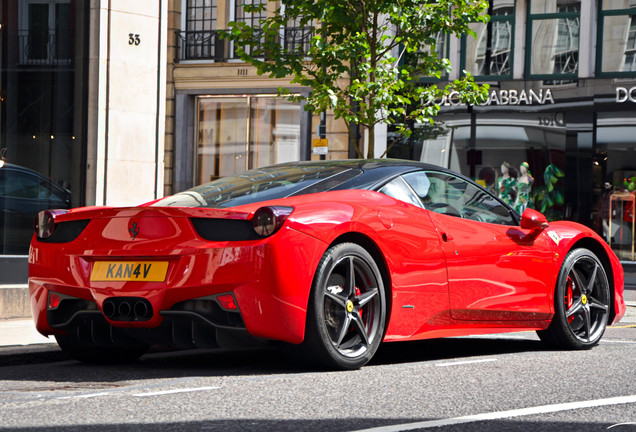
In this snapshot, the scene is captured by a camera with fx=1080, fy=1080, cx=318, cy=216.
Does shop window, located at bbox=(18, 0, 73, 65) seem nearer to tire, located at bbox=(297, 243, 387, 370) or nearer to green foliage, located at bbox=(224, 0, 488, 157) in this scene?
green foliage, located at bbox=(224, 0, 488, 157)

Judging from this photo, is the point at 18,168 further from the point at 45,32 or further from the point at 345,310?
the point at 345,310

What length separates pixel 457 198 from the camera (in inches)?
277

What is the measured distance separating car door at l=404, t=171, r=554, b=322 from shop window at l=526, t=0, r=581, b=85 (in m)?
15.3

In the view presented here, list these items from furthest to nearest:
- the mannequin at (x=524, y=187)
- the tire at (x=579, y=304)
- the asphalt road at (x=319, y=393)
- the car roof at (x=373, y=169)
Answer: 1. the mannequin at (x=524, y=187)
2. the tire at (x=579, y=304)
3. the car roof at (x=373, y=169)
4. the asphalt road at (x=319, y=393)

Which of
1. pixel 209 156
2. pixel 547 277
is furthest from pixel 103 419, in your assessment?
pixel 209 156

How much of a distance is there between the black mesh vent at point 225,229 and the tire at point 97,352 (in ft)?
3.59

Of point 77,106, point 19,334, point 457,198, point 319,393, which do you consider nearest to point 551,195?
point 77,106

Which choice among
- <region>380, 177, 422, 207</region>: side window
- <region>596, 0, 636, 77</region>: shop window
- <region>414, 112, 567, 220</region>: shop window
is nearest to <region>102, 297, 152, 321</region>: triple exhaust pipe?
<region>380, 177, 422, 207</region>: side window

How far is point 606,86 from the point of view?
2159 centimetres

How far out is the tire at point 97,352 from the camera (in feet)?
21.3

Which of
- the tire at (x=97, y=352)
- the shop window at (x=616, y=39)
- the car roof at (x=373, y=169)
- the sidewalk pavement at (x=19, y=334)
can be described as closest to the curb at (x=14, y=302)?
the sidewalk pavement at (x=19, y=334)

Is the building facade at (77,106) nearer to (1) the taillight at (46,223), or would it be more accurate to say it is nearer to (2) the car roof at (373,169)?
(1) the taillight at (46,223)

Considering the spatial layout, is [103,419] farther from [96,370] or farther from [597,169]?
[597,169]

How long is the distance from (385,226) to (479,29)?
17.5 meters
